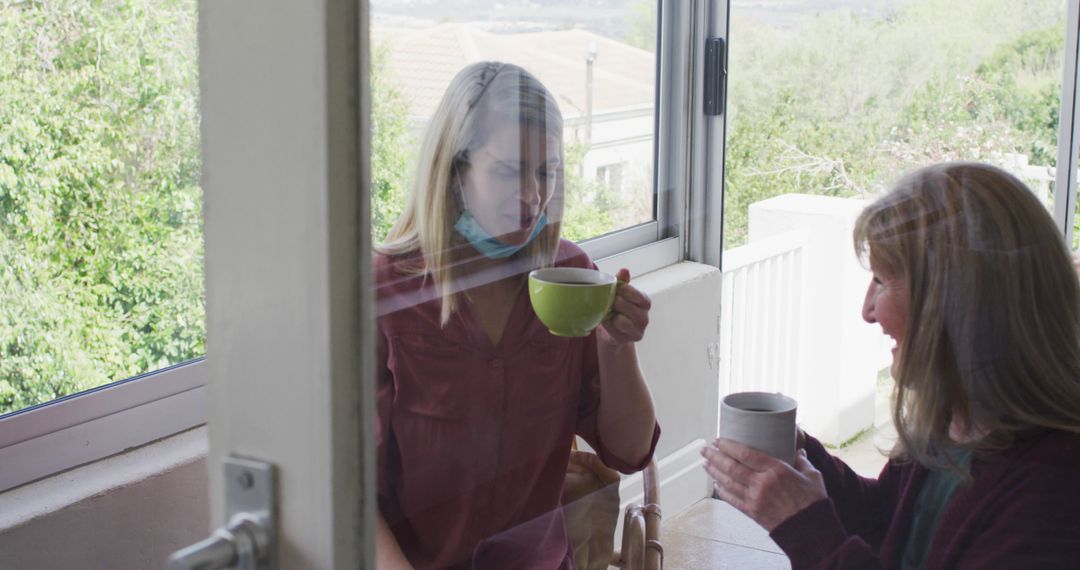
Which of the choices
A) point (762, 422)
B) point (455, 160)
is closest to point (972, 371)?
point (762, 422)

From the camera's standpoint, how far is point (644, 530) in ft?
2.96

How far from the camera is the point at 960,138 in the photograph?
2.57 feet

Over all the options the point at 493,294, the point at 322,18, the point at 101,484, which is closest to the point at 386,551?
the point at 493,294

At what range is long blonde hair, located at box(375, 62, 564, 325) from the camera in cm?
64

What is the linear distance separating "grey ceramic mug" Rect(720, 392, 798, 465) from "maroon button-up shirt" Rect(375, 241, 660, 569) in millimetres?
113

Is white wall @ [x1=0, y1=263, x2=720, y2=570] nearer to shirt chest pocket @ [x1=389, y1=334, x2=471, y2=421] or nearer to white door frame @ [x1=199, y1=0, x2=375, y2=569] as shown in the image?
shirt chest pocket @ [x1=389, y1=334, x2=471, y2=421]

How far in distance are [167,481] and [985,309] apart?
2.38 ft

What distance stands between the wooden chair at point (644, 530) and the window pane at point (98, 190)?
0.41 metres

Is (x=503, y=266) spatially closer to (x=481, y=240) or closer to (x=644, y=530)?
(x=481, y=240)

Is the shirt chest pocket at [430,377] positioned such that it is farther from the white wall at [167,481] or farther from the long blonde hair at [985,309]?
the long blonde hair at [985,309]

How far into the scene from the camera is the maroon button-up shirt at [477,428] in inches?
25.5

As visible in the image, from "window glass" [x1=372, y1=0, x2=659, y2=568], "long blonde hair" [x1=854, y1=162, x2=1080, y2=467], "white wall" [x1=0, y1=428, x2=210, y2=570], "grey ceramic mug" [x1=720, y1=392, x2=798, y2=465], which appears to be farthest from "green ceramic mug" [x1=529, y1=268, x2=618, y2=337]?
"white wall" [x1=0, y1=428, x2=210, y2=570]

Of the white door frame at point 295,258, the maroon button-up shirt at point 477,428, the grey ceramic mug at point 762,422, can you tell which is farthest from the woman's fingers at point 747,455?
the white door frame at point 295,258

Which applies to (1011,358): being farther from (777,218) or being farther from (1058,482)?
(777,218)
